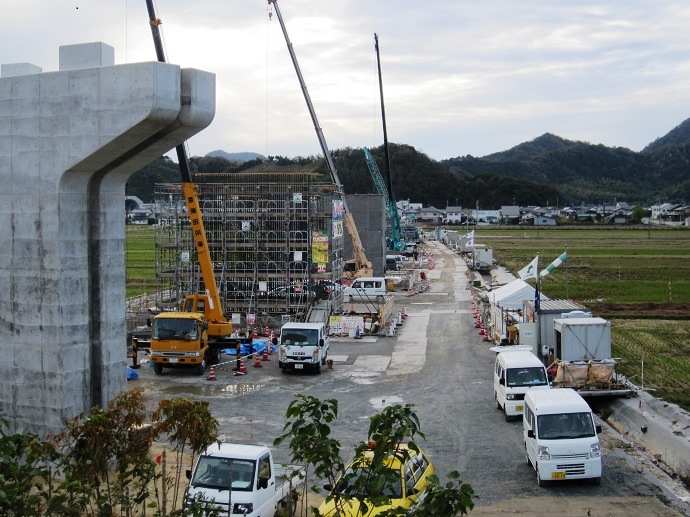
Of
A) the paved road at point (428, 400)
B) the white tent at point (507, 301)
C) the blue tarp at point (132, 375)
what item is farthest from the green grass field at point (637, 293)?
the blue tarp at point (132, 375)

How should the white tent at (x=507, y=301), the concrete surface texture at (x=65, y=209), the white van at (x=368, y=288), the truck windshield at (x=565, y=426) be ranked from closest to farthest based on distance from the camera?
the concrete surface texture at (x=65, y=209), the truck windshield at (x=565, y=426), the white tent at (x=507, y=301), the white van at (x=368, y=288)

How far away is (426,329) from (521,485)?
20876 mm

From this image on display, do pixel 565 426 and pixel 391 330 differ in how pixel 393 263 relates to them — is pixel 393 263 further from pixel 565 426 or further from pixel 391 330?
pixel 565 426

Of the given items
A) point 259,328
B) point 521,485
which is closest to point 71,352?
point 521,485

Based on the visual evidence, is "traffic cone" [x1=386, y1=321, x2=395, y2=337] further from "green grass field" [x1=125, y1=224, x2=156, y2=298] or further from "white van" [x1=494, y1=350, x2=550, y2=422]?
"white van" [x1=494, y1=350, x2=550, y2=422]

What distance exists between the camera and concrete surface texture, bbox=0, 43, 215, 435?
553 inches

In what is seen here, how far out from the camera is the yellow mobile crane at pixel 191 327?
25.4 meters

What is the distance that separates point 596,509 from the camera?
1379cm

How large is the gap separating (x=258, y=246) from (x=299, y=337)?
11073 mm

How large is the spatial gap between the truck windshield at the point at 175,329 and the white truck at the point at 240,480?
501 inches

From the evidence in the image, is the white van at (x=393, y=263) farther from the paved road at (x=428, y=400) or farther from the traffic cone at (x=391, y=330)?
the traffic cone at (x=391, y=330)

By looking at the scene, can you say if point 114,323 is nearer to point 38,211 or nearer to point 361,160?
point 38,211

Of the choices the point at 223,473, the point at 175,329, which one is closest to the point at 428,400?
the point at 175,329

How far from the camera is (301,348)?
25938mm
